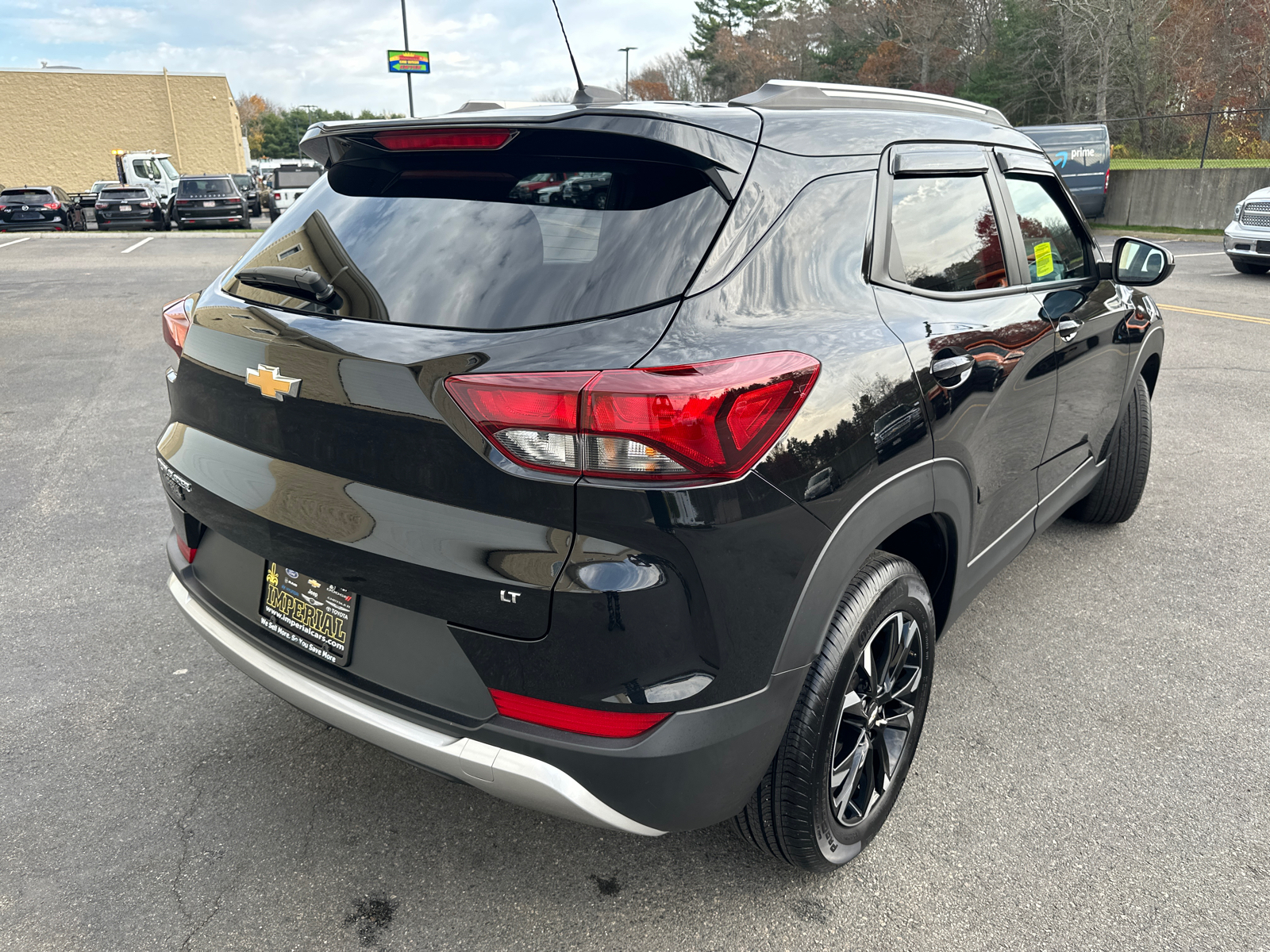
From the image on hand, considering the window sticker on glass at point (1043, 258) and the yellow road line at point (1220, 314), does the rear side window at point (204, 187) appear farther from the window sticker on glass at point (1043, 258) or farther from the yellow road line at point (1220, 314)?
the window sticker on glass at point (1043, 258)

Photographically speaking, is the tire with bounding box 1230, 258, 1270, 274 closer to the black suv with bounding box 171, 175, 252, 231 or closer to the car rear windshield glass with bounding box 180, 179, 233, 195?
the black suv with bounding box 171, 175, 252, 231

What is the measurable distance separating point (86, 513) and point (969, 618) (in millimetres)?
4246

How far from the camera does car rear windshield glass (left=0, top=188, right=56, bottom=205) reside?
2652 cm

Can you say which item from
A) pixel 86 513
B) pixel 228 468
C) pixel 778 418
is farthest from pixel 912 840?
pixel 86 513

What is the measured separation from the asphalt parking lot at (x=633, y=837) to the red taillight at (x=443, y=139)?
175 cm

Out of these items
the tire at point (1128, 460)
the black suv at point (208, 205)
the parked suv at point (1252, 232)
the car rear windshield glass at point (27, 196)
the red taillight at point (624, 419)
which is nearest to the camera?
the red taillight at point (624, 419)

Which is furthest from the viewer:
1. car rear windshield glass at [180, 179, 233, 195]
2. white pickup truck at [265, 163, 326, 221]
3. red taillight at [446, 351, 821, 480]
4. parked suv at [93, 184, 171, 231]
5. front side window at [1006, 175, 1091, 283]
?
white pickup truck at [265, 163, 326, 221]

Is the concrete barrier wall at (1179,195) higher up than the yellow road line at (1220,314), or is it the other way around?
the concrete barrier wall at (1179,195)

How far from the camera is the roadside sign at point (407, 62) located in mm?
29030

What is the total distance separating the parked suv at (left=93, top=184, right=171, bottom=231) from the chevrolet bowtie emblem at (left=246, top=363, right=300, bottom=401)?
2961cm

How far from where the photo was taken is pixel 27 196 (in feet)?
87.9

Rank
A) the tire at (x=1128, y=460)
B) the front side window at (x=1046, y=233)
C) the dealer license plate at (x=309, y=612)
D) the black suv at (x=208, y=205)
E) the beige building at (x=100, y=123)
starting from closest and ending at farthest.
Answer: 1. the dealer license plate at (x=309, y=612)
2. the front side window at (x=1046, y=233)
3. the tire at (x=1128, y=460)
4. the black suv at (x=208, y=205)
5. the beige building at (x=100, y=123)

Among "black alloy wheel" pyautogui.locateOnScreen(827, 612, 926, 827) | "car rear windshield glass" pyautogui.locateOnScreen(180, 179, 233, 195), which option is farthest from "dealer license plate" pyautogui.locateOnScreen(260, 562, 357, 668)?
"car rear windshield glass" pyautogui.locateOnScreen(180, 179, 233, 195)

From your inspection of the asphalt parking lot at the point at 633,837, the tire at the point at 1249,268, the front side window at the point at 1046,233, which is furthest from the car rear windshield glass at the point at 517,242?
the tire at the point at 1249,268
